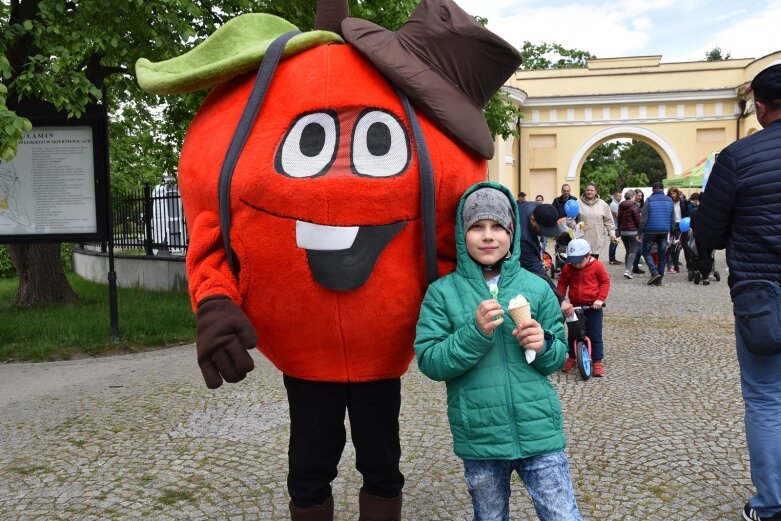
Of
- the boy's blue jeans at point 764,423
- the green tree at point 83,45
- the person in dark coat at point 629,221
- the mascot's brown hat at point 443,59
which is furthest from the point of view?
the person in dark coat at point 629,221

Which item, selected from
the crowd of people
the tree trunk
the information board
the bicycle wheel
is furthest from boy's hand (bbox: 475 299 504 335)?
the tree trunk

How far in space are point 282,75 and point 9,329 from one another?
7136 mm

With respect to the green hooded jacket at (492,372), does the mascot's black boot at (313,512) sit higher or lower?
lower

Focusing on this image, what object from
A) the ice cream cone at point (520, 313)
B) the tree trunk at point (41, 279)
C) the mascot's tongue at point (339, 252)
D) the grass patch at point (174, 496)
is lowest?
the grass patch at point (174, 496)

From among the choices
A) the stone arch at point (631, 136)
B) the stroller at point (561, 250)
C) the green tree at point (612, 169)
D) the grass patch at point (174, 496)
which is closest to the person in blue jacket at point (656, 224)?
the stroller at point (561, 250)

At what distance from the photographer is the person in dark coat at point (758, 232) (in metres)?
2.74

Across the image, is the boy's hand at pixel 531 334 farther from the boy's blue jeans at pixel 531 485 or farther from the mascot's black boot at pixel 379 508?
the mascot's black boot at pixel 379 508

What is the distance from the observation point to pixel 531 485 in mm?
2240

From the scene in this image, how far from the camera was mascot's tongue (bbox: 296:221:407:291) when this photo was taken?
6.94 ft

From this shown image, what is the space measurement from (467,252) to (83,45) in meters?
6.00

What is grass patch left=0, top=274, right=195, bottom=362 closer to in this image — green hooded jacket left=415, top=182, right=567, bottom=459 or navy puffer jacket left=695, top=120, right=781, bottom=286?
green hooded jacket left=415, top=182, right=567, bottom=459

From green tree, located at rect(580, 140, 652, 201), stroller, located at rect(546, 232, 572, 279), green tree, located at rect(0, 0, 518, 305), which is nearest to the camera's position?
green tree, located at rect(0, 0, 518, 305)

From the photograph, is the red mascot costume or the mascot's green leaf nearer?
the red mascot costume

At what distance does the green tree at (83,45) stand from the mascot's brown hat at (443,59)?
3534 mm
